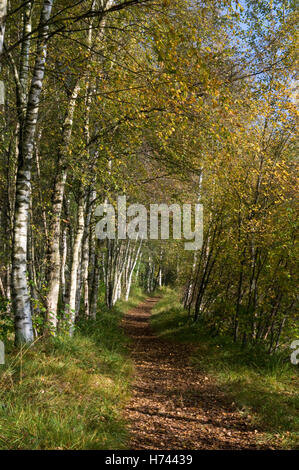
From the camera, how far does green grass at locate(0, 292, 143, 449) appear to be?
353cm

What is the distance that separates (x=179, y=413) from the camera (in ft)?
18.6

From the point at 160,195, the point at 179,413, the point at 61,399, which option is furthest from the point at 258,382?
the point at 160,195

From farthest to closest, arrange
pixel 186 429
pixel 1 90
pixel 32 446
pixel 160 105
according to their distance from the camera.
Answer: pixel 1 90, pixel 160 105, pixel 186 429, pixel 32 446

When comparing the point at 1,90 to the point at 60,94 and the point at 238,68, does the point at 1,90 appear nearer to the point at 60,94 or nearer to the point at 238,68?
the point at 60,94

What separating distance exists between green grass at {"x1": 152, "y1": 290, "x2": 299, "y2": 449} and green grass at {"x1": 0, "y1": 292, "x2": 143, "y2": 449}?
7.57ft

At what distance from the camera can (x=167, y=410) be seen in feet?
18.9

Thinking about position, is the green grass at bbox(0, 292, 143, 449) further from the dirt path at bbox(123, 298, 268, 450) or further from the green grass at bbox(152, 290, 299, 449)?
the green grass at bbox(152, 290, 299, 449)

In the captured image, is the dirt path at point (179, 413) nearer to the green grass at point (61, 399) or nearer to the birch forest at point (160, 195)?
the birch forest at point (160, 195)

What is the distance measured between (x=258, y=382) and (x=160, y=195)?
780 centimetres

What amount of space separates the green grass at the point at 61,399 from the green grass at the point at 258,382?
231 centimetres

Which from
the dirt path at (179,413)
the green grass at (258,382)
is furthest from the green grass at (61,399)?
the green grass at (258,382)

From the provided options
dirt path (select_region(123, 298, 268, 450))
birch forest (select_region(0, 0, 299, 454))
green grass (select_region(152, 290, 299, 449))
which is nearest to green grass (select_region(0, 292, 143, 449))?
birch forest (select_region(0, 0, 299, 454))
